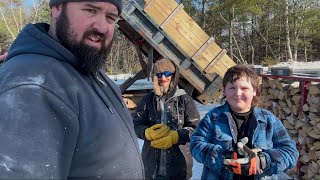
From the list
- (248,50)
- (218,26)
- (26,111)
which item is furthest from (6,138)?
(248,50)

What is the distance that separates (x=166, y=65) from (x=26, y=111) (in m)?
2.38

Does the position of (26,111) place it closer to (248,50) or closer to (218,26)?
(218,26)

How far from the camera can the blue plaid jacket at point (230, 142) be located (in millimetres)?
2240

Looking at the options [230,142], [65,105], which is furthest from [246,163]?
[65,105]

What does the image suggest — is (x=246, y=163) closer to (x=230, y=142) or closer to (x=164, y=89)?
(x=230, y=142)

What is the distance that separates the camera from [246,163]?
6.89 ft

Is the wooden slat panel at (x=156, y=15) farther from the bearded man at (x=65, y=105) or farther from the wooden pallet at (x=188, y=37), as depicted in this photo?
the bearded man at (x=65, y=105)

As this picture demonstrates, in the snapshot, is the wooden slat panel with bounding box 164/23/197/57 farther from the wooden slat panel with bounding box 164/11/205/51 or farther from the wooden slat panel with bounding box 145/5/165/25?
the wooden slat panel with bounding box 145/5/165/25

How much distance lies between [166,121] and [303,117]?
7.52 feet

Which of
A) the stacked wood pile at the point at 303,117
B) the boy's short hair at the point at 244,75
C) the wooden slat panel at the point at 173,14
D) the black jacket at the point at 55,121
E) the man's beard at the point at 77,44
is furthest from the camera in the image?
the wooden slat panel at the point at 173,14

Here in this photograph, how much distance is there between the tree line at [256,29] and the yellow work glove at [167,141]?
692 inches

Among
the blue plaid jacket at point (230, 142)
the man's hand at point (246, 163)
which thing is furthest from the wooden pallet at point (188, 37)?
the man's hand at point (246, 163)

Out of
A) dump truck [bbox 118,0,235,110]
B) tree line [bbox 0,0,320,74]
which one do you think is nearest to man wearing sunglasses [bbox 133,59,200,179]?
dump truck [bbox 118,0,235,110]

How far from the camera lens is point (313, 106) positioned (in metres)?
4.18
